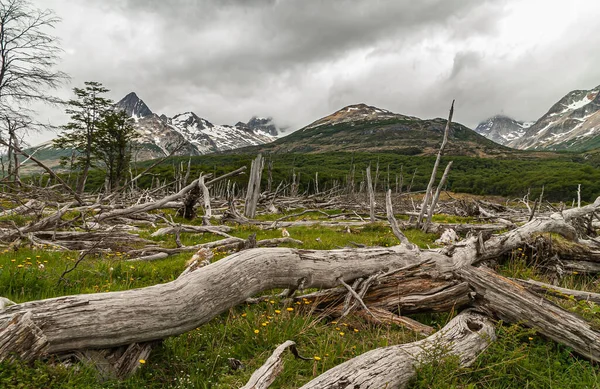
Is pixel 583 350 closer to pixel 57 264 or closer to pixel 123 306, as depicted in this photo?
pixel 123 306

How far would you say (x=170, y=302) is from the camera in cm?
312

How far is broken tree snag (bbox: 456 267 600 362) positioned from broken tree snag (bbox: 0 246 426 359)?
172cm

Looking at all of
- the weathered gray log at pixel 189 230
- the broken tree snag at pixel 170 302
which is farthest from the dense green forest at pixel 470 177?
the broken tree snag at pixel 170 302

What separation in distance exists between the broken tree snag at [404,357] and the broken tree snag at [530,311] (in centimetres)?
29

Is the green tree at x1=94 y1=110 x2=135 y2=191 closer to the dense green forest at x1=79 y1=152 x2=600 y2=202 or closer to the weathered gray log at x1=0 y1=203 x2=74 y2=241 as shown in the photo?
the dense green forest at x1=79 y1=152 x2=600 y2=202

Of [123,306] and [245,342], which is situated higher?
[123,306]

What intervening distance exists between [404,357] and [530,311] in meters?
1.92

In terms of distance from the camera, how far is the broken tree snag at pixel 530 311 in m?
3.48

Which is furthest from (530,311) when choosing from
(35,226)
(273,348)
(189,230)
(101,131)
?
(101,131)

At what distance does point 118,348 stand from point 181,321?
56 centimetres

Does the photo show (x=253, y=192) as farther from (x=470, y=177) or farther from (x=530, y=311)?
(x=470, y=177)

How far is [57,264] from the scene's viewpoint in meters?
5.77

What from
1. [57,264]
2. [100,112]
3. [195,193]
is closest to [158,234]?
[195,193]

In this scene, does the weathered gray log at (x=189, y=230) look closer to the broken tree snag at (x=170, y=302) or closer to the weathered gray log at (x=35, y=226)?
the weathered gray log at (x=35, y=226)
